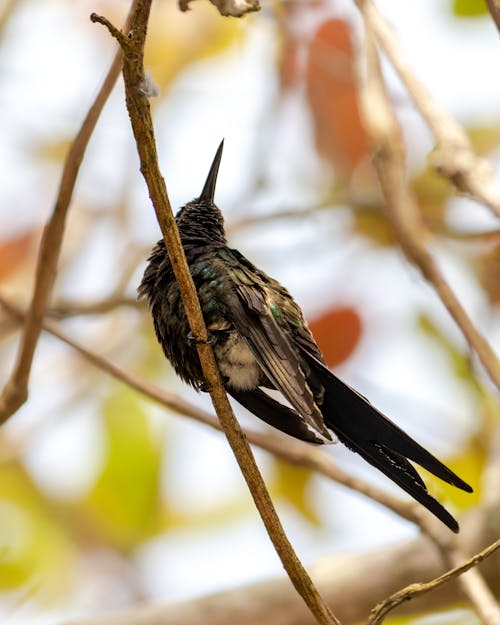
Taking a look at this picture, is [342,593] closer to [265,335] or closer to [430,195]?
[265,335]

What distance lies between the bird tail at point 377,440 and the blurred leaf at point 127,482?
2795 millimetres

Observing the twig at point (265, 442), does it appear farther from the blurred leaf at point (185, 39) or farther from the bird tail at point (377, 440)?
the blurred leaf at point (185, 39)

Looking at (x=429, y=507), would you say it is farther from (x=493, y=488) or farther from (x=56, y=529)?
(x=56, y=529)

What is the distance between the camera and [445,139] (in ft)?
7.86

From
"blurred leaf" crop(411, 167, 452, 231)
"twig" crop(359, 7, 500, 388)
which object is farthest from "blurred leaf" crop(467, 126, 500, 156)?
"twig" crop(359, 7, 500, 388)

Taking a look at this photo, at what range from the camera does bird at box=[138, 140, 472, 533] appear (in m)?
2.69

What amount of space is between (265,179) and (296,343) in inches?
104

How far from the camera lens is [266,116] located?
5609mm

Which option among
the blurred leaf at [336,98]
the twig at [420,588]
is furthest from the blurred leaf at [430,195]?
the twig at [420,588]

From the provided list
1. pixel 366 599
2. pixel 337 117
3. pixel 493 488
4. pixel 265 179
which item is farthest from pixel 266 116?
pixel 366 599

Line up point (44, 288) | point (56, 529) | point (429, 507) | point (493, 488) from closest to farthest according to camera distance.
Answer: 1. point (429, 507)
2. point (44, 288)
3. point (493, 488)
4. point (56, 529)

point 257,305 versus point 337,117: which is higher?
point 337,117

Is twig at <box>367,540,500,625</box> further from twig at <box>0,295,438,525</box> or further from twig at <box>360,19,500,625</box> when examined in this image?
twig at <box>0,295,438,525</box>

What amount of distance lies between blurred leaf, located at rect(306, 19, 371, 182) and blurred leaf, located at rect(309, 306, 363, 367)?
4.55 feet
